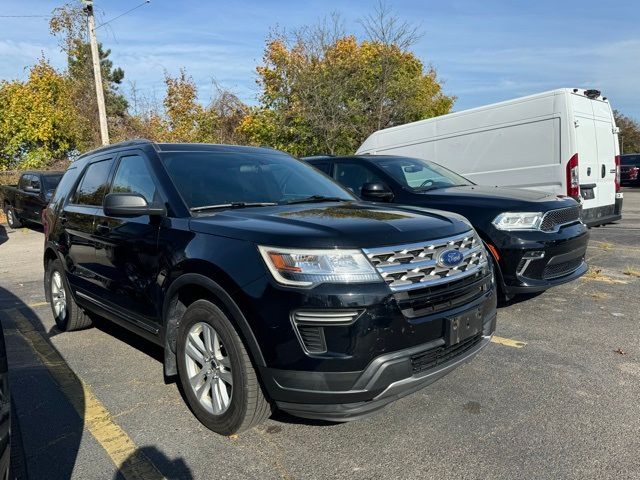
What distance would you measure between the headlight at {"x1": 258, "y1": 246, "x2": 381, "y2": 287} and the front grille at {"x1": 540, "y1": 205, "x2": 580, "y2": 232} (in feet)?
9.82

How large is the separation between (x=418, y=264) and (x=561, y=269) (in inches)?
116

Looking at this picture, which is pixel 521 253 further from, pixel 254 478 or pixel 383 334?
pixel 254 478

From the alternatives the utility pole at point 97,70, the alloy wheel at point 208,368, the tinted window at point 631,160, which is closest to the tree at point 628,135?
the tinted window at point 631,160

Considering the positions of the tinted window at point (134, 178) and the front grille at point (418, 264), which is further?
the tinted window at point (134, 178)

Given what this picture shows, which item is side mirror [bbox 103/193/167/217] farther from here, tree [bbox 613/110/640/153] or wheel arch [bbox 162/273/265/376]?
tree [bbox 613/110/640/153]

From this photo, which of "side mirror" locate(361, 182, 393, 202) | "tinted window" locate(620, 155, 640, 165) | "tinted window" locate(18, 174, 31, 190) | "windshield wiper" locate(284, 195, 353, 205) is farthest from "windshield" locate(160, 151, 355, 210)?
"tinted window" locate(620, 155, 640, 165)

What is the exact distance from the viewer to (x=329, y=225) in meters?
2.80

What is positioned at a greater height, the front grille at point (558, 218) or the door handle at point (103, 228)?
the door handle at point (103, 228)

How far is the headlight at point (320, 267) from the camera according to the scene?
253 cm

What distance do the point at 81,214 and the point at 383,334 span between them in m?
3.17

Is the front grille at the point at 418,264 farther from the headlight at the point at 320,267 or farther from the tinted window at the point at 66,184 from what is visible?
the tinted window at the point at 66,184

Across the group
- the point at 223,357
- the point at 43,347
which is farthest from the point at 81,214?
the point at 223,357

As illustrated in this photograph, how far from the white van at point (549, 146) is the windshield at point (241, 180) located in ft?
16.3

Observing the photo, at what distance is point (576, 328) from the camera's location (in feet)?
15.2
